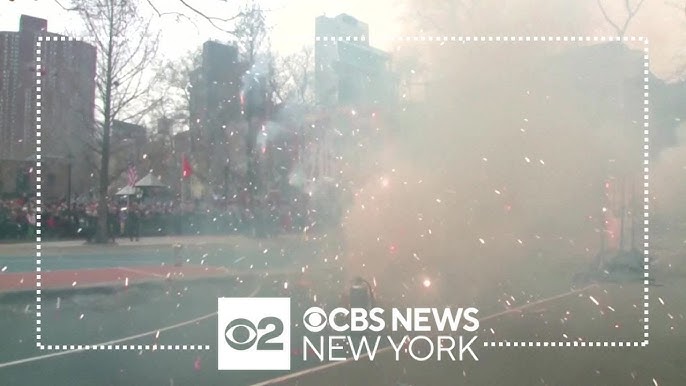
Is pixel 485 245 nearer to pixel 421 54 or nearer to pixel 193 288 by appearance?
pixel 421 54

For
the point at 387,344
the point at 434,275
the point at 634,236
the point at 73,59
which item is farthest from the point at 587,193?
the point at 73,59

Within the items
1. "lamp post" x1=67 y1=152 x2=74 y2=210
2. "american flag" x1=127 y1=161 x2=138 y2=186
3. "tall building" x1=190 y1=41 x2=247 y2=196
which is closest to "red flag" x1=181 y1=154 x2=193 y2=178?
"tall building" x1=190 y1=41 x2=247 y2=196

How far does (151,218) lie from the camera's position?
2396 millimetres

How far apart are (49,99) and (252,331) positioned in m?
1.03

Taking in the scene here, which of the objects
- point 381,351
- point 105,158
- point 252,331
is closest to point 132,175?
point 105,158

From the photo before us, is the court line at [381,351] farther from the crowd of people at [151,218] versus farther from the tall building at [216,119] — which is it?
the tall building at [216,119]

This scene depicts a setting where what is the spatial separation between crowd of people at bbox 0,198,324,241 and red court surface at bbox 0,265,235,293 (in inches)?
5.1

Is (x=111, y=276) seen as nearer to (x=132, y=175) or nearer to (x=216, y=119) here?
(x=132, y=175)

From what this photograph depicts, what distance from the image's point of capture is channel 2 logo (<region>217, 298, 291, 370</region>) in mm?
2367

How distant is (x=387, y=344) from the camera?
2396 millimetres

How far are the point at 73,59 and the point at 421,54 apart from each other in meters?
1.12

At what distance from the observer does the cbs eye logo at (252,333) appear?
2.38 meters

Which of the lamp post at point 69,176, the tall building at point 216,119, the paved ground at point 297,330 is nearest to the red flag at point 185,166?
the tall building at point 216,119

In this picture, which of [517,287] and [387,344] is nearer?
[387,344]
